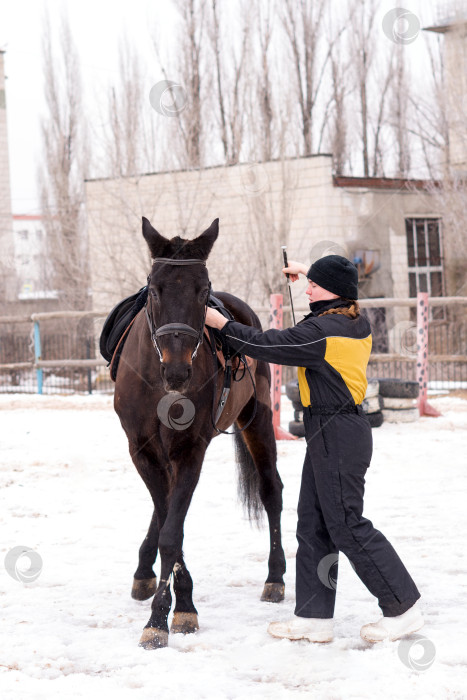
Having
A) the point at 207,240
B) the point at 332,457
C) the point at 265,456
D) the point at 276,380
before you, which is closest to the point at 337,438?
the point at 332,457

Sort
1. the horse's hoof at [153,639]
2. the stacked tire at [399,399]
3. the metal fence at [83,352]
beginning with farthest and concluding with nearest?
1. the metal fence at [83,352]
2. the stacked tire at [399,399]
3. the horse's hoof at [153,639]

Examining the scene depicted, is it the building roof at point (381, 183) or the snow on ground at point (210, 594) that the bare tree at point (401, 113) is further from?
the snow on ground at point (210, 594)

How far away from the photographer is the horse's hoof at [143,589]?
4.39 meters

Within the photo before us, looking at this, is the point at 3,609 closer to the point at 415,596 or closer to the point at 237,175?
the point at 415,596

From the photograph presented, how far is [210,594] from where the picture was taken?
14.7ft

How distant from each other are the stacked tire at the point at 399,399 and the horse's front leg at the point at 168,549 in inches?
296

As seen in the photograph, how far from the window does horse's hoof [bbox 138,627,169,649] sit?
1914 centimetres

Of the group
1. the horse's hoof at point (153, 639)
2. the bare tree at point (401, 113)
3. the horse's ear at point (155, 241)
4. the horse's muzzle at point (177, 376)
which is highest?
the bare tree at point (401, 113)

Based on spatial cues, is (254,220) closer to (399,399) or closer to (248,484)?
(399,399)

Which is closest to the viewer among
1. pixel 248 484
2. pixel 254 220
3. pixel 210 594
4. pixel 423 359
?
pixel 210 594

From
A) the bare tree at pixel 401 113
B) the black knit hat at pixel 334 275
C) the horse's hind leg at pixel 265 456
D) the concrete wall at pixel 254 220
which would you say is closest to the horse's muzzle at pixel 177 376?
the black knit hat at pixel 334 275

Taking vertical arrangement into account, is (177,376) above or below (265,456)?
above

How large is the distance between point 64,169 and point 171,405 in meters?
22.7

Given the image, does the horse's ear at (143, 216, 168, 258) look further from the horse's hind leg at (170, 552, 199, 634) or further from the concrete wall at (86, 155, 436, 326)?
the concrete wall at (86, 155, 436, 326)
